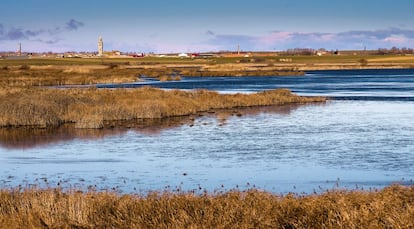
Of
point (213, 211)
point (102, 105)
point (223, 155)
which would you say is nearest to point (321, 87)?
point (102, 105)

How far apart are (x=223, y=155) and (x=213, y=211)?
12.9 meters

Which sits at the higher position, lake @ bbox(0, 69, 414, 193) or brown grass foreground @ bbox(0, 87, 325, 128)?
brown grass foreground @ bbox(0, 87, 325, 128)

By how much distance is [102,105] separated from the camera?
125 ft

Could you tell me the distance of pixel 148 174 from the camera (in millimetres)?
20359

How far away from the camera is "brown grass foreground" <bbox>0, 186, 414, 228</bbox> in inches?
411

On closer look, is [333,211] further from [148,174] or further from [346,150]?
[346,150]

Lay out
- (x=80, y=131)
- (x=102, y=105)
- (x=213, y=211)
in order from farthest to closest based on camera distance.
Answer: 1. (x=102, y=105)
2. (x=80, y=131)
3. (x=213, y=211)

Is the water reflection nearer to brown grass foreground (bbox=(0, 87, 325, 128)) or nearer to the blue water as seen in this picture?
brown grass foreground (bbox=(0, 87, 325, 128))

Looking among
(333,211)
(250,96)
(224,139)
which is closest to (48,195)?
(333,211)

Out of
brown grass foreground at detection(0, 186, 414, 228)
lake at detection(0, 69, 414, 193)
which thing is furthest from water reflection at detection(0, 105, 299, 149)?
brown grass foreground at detection(0, 186, 414, 228)

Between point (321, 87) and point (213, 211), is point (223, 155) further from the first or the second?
point (321, 87)

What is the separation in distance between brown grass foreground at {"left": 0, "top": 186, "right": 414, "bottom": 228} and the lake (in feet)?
15.5

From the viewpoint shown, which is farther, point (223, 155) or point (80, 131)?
point (80, 131)

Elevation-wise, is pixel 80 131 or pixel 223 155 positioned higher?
pixel 223 155
